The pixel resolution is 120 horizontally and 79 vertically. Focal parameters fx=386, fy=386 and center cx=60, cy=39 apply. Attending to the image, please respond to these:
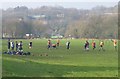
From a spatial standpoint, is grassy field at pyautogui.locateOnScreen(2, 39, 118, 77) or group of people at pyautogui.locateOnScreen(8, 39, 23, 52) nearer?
grassy field at pyautogui.locateOnScreen(2, 39, 118, 77)

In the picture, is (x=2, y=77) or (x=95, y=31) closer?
(x=2, y=77)

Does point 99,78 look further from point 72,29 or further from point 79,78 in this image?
point 72,29

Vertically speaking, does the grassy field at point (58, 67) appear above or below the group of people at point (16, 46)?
below

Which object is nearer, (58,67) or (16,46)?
(58,67)

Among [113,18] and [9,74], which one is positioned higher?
[113,18]

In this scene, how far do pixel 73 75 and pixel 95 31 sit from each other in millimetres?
154878

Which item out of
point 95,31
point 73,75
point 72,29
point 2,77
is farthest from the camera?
point 72,29

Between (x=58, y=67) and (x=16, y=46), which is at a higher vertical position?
(x=16, y=46)

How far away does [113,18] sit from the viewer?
7308 inches

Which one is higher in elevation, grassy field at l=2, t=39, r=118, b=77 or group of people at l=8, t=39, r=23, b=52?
group of people at l=8, t=39, r=23, b=52

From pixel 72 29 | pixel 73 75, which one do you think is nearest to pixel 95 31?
pixel 72 29

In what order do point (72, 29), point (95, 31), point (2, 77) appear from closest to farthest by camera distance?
1. point (2, 77)
2. point (95, 31)
3. point (72, 29)

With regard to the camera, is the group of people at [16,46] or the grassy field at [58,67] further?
the group of people at [16,46]

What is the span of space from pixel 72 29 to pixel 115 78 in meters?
177
